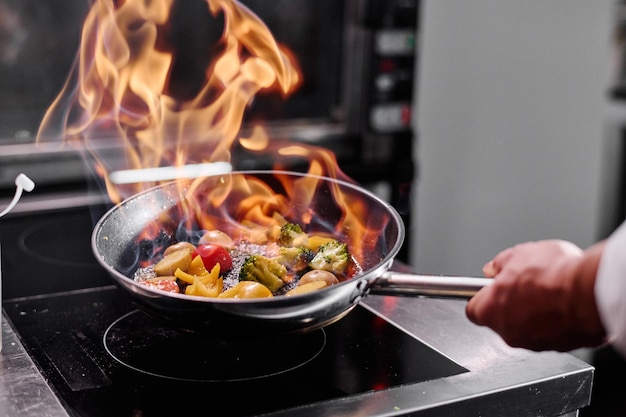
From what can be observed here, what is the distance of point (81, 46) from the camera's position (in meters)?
1.75

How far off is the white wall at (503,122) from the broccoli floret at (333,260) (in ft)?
4.51

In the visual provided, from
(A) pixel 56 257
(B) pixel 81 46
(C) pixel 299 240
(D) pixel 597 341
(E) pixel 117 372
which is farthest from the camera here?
(B) pixel 81 46

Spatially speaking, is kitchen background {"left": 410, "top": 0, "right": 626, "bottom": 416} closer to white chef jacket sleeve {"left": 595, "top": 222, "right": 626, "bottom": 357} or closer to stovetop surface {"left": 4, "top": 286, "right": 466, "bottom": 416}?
stovetop surface {"left": 4, "top": 286, "right": 466, "bottom": 416}

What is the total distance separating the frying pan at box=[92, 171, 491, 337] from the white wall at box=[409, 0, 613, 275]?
1.23m

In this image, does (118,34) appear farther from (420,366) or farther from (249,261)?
(420,366)

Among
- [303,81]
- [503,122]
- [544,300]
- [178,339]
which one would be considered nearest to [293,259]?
[178,339]

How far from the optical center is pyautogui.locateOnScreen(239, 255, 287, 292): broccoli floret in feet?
3.22

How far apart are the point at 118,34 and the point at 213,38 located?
23cm

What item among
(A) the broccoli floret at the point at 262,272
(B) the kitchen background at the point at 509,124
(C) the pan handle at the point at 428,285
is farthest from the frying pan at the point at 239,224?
(B) the kitchen background at the point at 509,124

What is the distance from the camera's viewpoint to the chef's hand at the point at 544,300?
0.78 metres

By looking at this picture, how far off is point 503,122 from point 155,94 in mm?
1186

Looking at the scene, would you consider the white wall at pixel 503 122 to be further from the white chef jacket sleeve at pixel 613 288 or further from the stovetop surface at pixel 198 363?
the white chef jacket sleeve at pixel 613 288

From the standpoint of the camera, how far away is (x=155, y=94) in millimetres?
1764

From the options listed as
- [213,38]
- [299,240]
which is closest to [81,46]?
[213,38]
